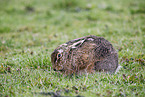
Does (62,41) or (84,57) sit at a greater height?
(62,41)

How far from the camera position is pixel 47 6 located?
1104cm

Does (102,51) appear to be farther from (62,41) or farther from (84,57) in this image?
(62,41)

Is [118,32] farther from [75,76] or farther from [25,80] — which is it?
[25,80]

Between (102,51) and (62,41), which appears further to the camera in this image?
(62,41)

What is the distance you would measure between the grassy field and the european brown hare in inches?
7.7

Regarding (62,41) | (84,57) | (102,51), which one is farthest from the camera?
(62,41)

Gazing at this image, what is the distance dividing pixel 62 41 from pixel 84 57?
8.34ft

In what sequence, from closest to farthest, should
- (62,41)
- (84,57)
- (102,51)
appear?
(84,57) < (102,51) < (62,41)

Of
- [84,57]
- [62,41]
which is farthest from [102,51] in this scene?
[62,41]

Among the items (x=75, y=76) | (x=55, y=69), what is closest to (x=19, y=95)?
(x=55, y=69)

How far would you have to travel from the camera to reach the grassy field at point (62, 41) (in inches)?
122

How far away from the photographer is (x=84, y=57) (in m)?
3.53

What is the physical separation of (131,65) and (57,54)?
2069 millimetres

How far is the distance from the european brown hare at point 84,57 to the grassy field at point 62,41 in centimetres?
19
